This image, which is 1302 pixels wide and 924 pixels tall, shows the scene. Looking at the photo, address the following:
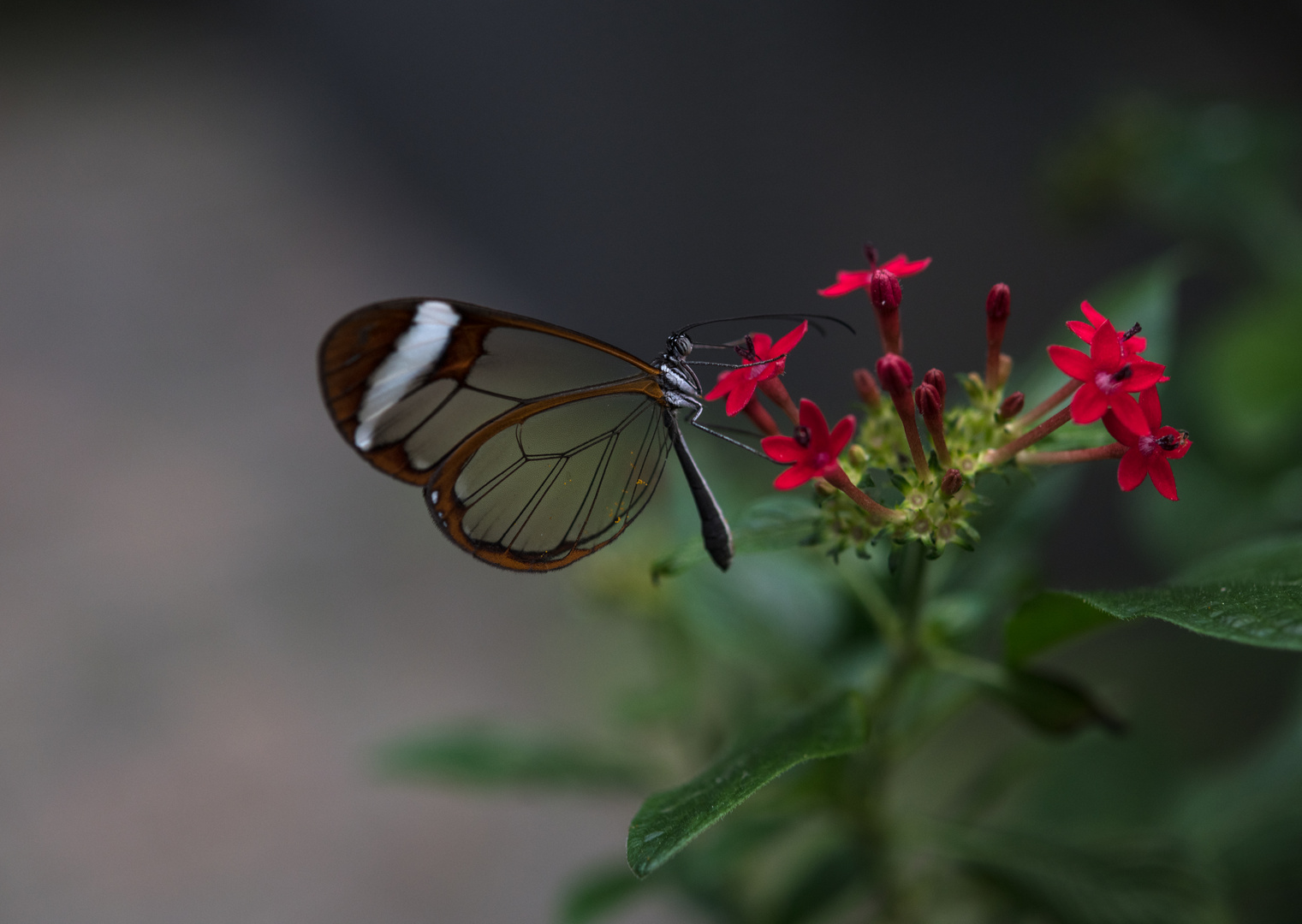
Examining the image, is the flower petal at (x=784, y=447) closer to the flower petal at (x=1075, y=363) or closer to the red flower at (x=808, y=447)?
the red flower at (x=808, y=447)

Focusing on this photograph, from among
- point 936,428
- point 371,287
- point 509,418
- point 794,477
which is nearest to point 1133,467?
point 936,428

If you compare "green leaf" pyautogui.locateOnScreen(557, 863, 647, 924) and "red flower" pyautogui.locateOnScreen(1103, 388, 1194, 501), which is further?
"green leaf" pyautogui.locateOnScreen(557, 863, 647, 924)

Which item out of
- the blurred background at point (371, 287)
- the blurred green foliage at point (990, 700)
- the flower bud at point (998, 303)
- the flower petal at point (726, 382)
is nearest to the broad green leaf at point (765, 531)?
the blurred green foliage at point (990, 700)

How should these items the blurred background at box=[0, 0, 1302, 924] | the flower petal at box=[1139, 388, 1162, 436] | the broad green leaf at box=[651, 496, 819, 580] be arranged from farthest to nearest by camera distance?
the blurred background at box=[0, 0, 1302, 924] < the broad green leaf at box=[651, 496, 819, 580] < the flower petal at box=[1139, 388, 1162, 436]

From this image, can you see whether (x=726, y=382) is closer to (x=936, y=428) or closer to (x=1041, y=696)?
(x=936, y=428)

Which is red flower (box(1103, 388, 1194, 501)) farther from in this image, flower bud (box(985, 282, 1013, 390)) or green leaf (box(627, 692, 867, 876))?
green leaf (box(627, 692, 867, 876))

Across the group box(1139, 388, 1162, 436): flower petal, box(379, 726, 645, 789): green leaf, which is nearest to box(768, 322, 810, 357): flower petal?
box(1139, 388, 1162, 436): flower petal
